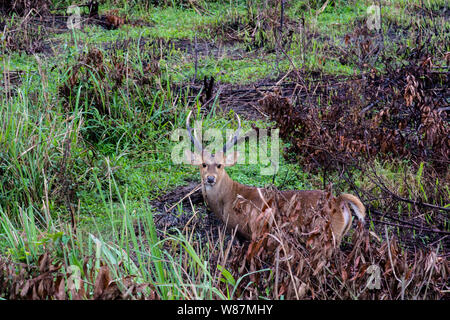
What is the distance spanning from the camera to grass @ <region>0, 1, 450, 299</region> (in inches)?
160

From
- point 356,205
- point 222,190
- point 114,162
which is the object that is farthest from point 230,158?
point 356,205

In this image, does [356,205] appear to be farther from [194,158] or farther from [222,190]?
[194,158]

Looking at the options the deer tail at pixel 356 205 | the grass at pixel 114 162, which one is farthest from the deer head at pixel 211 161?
the deer tail at pixel 356 205

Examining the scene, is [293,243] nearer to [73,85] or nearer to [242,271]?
[242,271]

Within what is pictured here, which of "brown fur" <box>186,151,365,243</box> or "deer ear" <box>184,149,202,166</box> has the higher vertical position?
"deer ear" <box>184,149,202,166</box>

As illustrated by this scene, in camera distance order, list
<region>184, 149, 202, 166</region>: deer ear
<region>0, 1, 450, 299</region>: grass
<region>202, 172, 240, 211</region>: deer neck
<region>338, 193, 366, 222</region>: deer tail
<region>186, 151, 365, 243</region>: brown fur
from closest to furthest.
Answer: <region>0, 1, 450, 299</region>: grass < <region>338, 193, 366, 222</region>: deer tail < <region>186, 151, 365, 243</region>: brown fur < <region>202, 172, 240, 211</region>: deer neck < <region>184, 149, 202, 166</region>: deer ear

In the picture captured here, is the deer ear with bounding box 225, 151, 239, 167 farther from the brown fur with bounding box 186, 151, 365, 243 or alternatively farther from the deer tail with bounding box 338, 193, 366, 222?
the deer tail with bounding box 338, 193, 366, 222

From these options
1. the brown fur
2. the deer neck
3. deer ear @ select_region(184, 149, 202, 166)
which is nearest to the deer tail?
the brown fur

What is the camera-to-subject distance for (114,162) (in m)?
5.93

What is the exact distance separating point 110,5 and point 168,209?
5.69 m

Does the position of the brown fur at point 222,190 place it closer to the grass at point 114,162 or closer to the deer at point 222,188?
the deer at point 222,188

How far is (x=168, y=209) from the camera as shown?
223 inches

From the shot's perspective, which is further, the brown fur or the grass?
the brown fur
